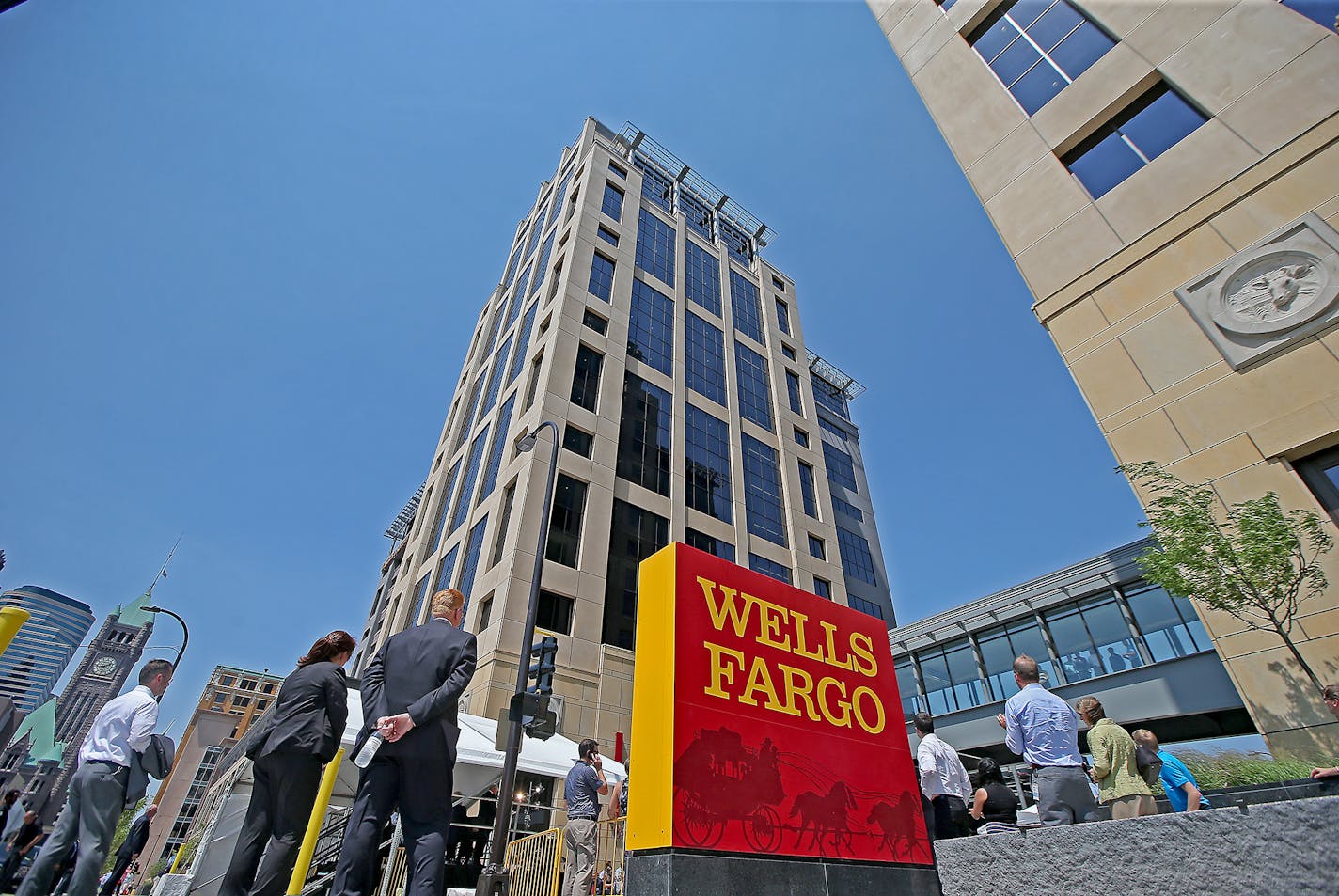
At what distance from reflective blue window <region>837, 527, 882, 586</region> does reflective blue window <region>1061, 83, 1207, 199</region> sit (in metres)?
27.1

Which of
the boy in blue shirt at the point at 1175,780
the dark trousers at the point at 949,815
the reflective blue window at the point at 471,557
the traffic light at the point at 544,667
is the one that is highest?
the reflective blue window at the point at 471,557

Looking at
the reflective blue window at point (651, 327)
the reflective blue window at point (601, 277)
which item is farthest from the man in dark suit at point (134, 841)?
the reflective blue window at point (601, 277)

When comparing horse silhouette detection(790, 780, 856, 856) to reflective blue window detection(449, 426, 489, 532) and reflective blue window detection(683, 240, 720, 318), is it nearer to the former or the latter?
reflective blue window detection(449, 426, 489, 532)

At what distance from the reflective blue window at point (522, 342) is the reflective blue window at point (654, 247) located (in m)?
7.11

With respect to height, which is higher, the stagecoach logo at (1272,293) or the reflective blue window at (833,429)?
the reflective blue window at (833,429)

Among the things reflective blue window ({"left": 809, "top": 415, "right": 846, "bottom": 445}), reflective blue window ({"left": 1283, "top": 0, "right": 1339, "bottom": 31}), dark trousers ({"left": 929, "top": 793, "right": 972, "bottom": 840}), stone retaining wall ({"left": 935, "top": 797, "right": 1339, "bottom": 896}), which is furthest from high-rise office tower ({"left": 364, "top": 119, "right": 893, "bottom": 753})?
reflective blue window ({"left": 1283, "top": 0, "right": 1339, "bottom": 31})

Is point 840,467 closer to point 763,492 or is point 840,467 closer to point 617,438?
point 763,492

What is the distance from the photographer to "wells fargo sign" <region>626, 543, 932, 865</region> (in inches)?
129

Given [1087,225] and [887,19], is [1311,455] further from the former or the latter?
[887,19]

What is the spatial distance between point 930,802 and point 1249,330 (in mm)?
11390

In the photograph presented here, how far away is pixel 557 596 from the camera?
73.3 ft

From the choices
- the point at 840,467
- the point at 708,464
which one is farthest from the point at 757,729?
the point at 840,467

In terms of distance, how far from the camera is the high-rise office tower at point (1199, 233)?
10.2 meters

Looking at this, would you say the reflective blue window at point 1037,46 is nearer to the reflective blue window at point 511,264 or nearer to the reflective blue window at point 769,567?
the reflective blue window at point 769,567
